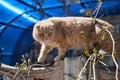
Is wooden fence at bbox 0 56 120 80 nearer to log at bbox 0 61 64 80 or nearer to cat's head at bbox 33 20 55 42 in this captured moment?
log at bbox 0 61 64 80

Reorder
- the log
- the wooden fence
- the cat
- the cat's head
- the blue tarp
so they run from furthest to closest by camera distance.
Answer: the blue tarp, the cat's head, the cat, the log, the wooden fence

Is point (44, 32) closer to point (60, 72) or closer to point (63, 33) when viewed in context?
point (63, 33)

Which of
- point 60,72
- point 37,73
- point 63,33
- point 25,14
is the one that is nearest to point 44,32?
point 63,33

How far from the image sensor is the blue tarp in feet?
16.5

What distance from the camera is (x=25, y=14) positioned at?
18.8 ft

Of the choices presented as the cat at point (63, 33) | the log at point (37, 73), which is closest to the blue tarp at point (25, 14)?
the cat at point (63, 33)

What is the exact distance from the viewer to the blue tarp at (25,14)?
5.03m

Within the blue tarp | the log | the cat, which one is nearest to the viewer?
the log

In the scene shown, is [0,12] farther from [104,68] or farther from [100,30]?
[104,68]

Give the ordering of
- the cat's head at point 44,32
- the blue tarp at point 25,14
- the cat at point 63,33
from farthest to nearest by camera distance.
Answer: the blue tarp at point 25,14 → the cat's head at point 44,32 → the cat at point 63,33

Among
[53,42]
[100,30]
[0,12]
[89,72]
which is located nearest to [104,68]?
[89,72]

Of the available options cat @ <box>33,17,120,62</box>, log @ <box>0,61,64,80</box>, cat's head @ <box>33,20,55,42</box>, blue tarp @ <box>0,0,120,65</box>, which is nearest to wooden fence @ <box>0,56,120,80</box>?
log @ <box>0,61,64,80</box>

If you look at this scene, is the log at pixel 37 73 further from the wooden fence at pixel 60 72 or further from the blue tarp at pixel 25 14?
the blue tarp at pixel 25 14

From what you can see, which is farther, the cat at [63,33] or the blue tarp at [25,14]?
the blue tarp at [25,14]
